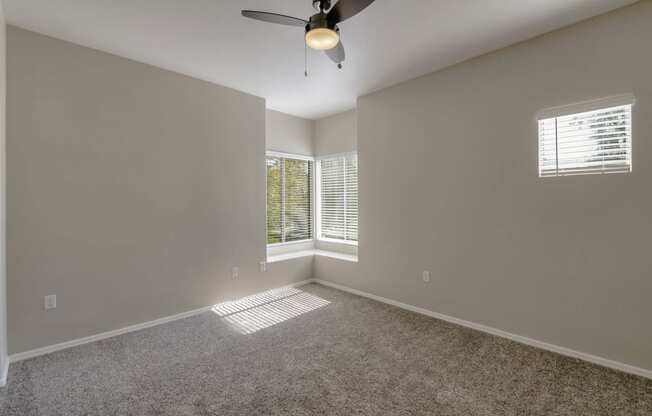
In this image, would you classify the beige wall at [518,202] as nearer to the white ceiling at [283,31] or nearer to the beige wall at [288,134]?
the white ceiling at [283,31]

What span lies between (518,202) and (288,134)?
343 cm

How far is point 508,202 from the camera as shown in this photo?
2.91 meters

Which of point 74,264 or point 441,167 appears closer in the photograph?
point 74,264

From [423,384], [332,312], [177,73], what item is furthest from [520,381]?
[177,73]

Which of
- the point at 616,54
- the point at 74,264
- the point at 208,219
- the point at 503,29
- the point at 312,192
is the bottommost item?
the point at 74,264

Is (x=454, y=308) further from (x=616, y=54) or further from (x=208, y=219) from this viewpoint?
(x=208, y=219)

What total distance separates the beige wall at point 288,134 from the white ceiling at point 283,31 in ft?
4.06

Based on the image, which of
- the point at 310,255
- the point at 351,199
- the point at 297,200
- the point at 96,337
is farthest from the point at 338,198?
the point at 96,337

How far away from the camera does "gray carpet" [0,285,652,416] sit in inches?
78.2

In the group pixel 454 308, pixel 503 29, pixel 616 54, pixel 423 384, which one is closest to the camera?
pixel 423 384

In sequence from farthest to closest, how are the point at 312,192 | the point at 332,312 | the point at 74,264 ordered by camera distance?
1. the point at 312,192
2. the point at 332,312
3. the point at 74,264

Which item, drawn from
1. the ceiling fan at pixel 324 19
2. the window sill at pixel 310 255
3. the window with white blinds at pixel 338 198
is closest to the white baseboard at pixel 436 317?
the window sill at pixel 310 255

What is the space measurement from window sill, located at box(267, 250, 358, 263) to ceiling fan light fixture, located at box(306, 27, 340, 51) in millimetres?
3053

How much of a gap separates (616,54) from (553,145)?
748mm
